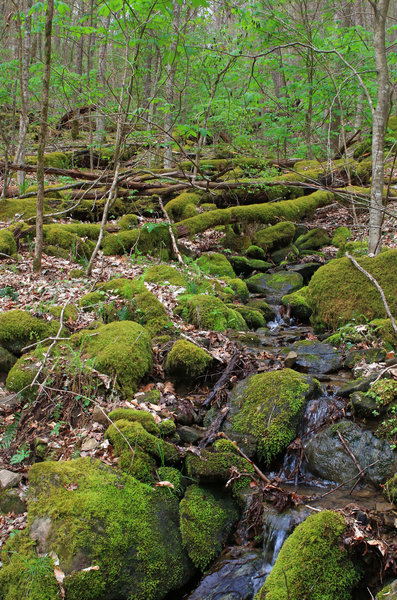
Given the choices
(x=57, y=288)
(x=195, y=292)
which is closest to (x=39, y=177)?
(x=57, y=288)

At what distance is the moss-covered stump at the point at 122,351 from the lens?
502cm

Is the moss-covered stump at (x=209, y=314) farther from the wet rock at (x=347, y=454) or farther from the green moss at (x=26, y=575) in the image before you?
the green moss at (x=26, y=575)

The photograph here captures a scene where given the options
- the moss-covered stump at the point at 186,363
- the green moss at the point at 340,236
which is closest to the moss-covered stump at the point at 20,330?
the moss-covered stump at the point at 186,363

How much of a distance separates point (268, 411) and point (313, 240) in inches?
342

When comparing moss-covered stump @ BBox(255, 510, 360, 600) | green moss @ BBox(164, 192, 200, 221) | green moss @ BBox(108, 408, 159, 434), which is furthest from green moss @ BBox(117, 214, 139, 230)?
moss-covered stump @ BBox(255, 510, 360, 600)

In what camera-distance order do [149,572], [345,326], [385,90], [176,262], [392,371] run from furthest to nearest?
[176,262], [385,90], [345,326], [392,371], [149,572]

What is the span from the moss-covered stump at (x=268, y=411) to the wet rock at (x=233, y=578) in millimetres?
1097

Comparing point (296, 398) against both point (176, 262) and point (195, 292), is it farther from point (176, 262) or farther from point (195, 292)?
point (176, 262)

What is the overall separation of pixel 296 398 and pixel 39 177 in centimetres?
535

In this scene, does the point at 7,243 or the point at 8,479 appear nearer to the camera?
the point at 8,479

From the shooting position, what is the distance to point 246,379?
5371 millimetres

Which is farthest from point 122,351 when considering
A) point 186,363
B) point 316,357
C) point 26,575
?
point 316,357

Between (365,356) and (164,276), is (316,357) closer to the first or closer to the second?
(365,356)

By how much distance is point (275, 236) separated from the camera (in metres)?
12.1
